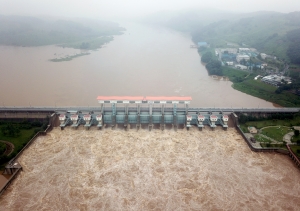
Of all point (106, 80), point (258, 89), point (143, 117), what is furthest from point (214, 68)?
point (143, 117)

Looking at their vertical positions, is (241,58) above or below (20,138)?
above

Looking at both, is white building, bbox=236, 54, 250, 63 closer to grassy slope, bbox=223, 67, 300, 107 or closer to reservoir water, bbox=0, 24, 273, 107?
grassy slope, bbox=223, 67, 300, 107

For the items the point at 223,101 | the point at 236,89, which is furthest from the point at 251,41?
the point at 223,101

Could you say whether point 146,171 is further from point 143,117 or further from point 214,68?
point 214,68

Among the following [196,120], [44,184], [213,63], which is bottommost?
[44,184]

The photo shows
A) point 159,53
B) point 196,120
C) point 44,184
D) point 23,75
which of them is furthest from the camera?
point 159,53

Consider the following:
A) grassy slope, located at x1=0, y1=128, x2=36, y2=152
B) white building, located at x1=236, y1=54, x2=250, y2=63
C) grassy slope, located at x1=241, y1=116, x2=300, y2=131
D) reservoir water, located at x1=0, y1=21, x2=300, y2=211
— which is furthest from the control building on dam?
white building, located at x1=236, y1=54, x2=250, y2=63

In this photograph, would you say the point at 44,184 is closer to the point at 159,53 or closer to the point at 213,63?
the point at 213,63

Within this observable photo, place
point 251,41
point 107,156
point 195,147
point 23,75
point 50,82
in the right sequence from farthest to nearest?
point 251,41 < point 23,75 < point 50,82 < point 195,147 < point 107,156
